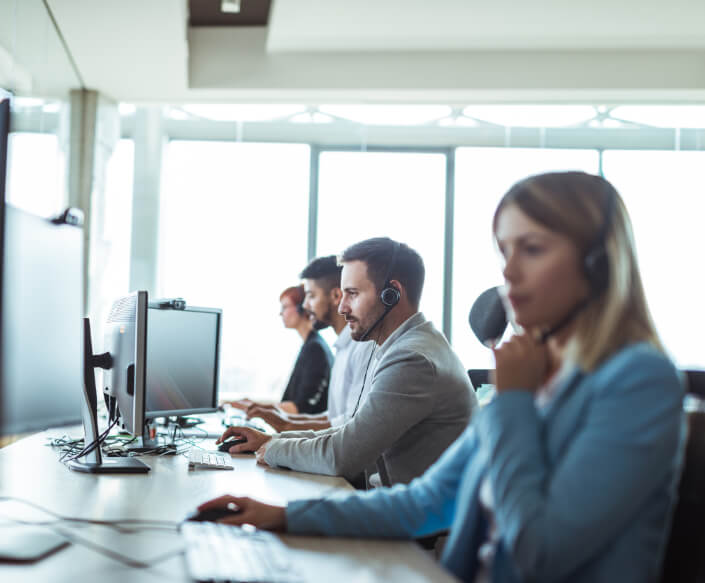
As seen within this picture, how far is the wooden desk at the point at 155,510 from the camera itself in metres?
0.98

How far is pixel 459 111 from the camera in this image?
491 cm

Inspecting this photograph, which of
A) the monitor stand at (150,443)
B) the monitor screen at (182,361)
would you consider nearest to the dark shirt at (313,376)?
the monitor screen at (182,361)

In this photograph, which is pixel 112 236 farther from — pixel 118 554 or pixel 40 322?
pixel 118 554

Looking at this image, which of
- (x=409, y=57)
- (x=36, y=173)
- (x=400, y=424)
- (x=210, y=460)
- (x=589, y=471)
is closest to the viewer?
(x=589, y=471)

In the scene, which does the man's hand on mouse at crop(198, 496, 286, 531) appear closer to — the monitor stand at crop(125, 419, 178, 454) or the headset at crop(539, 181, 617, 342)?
the headset at crop(539, 181, 617, 342)

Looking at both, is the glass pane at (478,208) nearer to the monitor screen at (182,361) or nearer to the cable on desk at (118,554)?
the monitor screen at (182,361)

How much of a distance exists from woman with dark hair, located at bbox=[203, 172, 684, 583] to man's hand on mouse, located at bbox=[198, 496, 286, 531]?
302mm

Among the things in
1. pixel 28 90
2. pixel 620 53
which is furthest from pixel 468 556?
pixel 620 53

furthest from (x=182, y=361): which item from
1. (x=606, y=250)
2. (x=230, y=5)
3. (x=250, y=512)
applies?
(x=230, y=5)

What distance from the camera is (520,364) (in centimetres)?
95

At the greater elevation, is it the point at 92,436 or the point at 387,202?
the point at 387,202

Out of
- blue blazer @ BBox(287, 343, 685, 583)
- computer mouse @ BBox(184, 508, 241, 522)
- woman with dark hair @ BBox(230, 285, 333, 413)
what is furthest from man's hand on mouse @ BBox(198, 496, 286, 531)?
woman with dark hair @ BBox(230, 285, 333, 413)

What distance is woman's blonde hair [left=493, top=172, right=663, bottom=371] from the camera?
3.02 feet

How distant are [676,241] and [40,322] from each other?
184 inches
